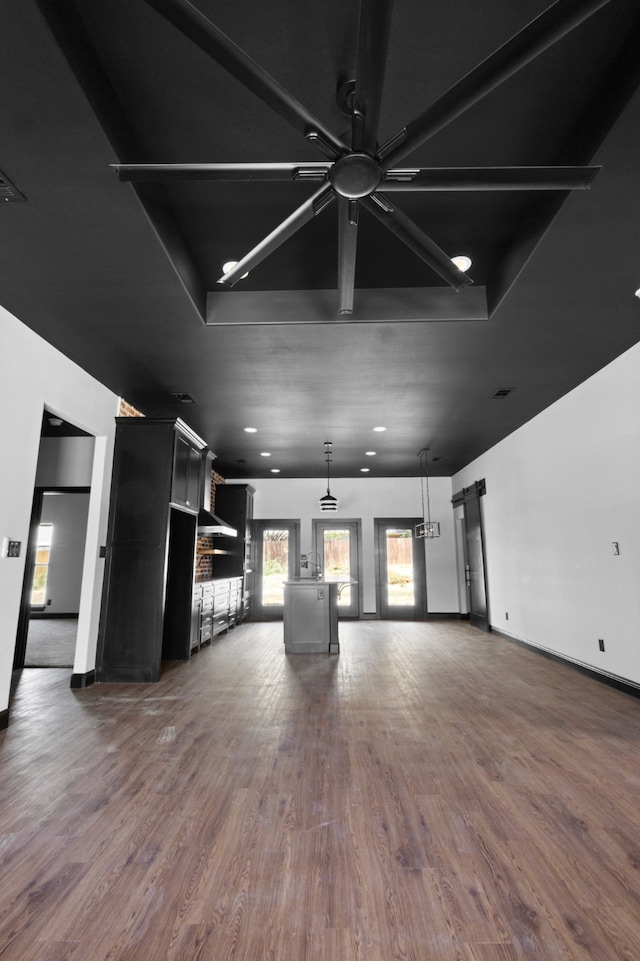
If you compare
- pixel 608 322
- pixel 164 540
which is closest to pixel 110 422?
pixel 164 540

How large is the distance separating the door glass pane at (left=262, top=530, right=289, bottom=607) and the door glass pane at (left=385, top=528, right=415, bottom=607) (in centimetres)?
210

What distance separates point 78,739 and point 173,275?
9.94 feet

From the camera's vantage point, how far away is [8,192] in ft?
7.75

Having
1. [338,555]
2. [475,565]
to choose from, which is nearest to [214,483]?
[338,555]

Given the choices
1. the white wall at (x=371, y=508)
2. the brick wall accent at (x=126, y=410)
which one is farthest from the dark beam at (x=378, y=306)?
the white wall at (x=371, y=508)

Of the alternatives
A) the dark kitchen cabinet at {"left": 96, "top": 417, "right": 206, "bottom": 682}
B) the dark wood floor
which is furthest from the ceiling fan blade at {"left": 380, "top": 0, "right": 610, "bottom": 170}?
the dark kitchen cabinet at {"left": 96, "top": 417, "right": 206, "bottom": 682}

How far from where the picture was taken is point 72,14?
1.78m

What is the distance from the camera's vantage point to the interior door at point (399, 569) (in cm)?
977

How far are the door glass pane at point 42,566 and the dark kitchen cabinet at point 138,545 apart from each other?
244 inches

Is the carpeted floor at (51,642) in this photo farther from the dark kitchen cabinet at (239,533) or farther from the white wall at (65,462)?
the dark kitchen cabinet at (239,533)

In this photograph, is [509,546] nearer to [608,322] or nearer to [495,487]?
[495,487]

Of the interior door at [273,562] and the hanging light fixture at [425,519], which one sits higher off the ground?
the hanging light fixture at [425,519]

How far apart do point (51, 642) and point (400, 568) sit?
246 inches

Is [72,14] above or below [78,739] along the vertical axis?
above
